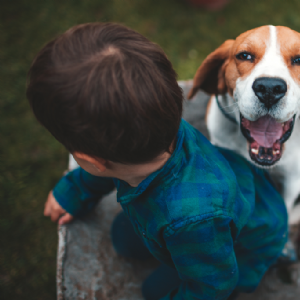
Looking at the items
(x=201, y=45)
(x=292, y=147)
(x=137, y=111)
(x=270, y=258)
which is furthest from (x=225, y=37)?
(x=137, y=111)

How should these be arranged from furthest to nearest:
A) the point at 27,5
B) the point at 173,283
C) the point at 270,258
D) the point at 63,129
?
the point at 27,5 → the point at 173,283 → the point at 270,258 → the point at 63,129

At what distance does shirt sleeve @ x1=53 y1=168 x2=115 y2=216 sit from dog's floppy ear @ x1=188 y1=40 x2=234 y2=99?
0.75m

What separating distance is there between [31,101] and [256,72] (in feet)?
3.19

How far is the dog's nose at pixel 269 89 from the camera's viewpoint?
3.96ft

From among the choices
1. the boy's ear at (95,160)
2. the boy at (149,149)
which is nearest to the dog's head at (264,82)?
the boy at (149,149)

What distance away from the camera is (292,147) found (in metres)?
1.61

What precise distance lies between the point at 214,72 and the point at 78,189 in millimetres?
1032

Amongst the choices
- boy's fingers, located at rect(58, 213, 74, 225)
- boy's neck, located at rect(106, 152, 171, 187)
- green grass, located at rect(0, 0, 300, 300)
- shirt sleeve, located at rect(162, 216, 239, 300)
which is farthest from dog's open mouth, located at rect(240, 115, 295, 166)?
green grass, located at rect(0, 0, 300, 300)

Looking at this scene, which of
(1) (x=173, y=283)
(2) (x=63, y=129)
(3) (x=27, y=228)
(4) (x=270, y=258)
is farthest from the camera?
(3) (x=27, y=228)

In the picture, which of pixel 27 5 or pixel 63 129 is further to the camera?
pixel 27 5

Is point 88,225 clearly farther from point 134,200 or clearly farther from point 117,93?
point 117,93

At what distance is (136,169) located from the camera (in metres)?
1.02

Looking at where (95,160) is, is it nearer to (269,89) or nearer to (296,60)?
(269,89)

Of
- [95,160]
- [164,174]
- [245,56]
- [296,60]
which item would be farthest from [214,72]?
[95,160]
